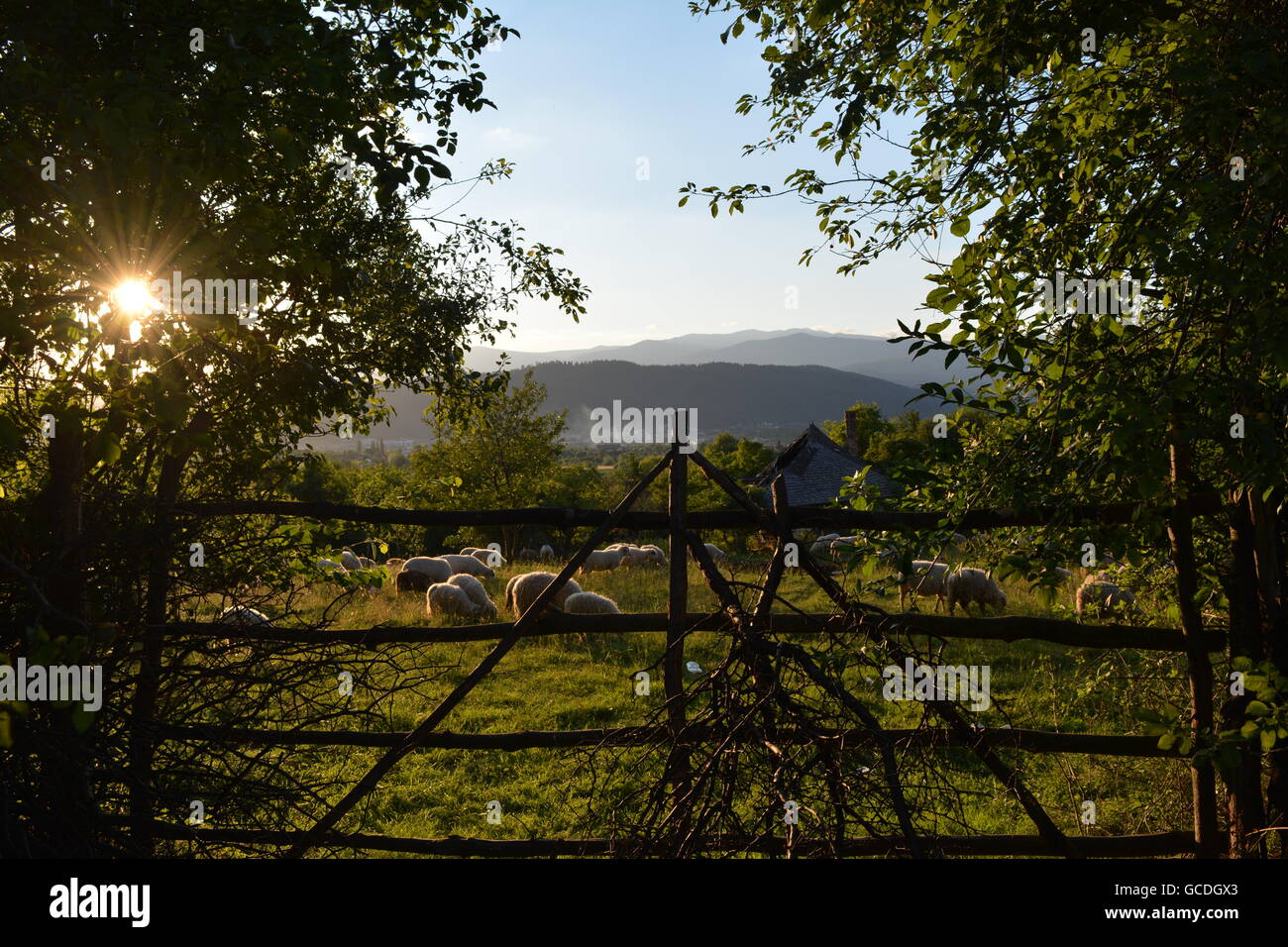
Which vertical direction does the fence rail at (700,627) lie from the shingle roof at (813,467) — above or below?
below

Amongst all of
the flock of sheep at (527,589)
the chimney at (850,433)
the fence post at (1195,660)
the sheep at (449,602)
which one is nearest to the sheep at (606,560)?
the flock of sheep at (527,589)

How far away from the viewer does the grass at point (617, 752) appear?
16.6ft

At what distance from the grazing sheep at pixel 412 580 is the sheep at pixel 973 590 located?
417 inches

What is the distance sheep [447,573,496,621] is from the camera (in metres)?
14.1

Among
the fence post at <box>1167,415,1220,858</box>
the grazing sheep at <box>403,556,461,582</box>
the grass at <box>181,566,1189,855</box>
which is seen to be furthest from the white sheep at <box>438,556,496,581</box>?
the fence post at <box>1167,415,1220,858</box>

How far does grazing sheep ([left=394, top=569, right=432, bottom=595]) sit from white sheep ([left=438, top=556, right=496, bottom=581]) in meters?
0.99

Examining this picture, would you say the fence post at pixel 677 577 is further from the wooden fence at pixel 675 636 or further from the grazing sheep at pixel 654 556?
the grazing sheep at pixel 654 556

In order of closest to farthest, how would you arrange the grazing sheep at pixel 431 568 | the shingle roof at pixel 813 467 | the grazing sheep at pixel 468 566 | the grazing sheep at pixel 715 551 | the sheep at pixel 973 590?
the grazing sheep at pixel 715 551, the sheep at pixel 973 590, the grazing sheep at pixel 431 568, the grazing sheep at pixel 468 566, the shingle roof at pixel 813 467

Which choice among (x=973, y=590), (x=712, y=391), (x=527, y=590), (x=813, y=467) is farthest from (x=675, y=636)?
A: (x=712, y=391)

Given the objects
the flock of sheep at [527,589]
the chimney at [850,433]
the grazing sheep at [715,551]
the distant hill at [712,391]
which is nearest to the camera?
the grazing sheep at [715,551]

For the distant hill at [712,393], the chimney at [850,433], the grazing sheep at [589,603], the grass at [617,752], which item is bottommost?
the grass at [617,752]

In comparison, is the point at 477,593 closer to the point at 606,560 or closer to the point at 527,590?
the point at 527,590

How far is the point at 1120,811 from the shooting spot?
5652 mm
